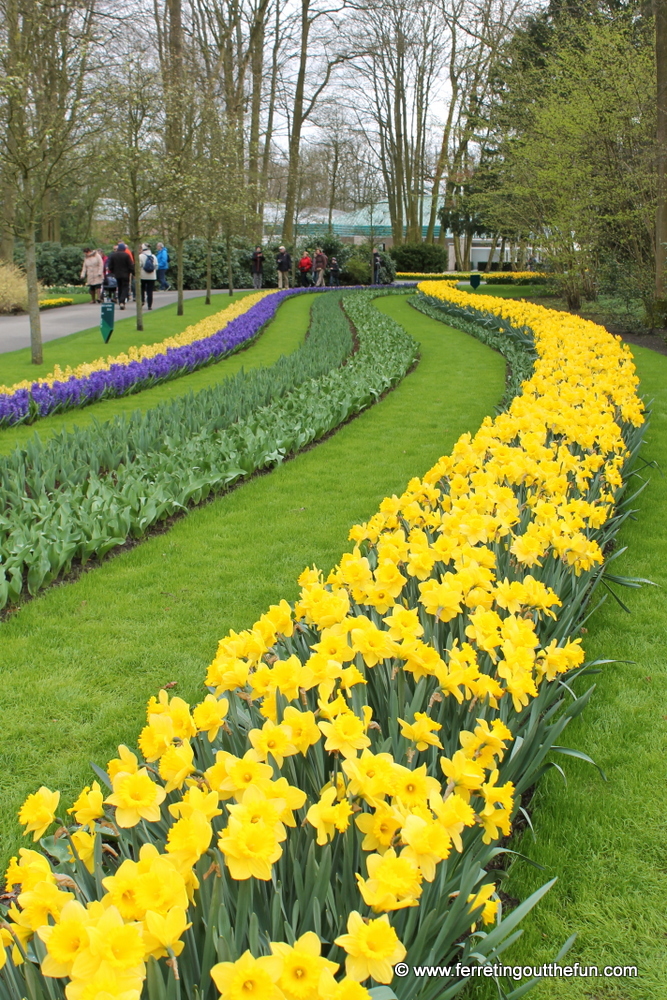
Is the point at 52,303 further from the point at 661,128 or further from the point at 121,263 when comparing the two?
the point at 661,128

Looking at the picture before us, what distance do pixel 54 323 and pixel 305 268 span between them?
14715 millimetres

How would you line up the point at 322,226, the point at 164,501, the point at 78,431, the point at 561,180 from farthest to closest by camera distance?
the point at 322,226
the point at 561,180
the point at 78,431
the point at 164,501

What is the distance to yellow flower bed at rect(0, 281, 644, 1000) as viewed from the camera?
3.79ft

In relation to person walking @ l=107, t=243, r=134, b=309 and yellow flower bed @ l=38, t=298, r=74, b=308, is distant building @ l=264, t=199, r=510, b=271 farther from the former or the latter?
person walking @ l=107, t=243, r=134, b=309

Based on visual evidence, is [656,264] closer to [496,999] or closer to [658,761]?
[658,761]

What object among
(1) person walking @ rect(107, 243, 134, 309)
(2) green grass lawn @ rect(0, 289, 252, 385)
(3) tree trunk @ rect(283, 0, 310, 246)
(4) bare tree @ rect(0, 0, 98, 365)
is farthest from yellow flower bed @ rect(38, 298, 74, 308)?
(3) tree trunk @ rect(283, 0, 310, 246)

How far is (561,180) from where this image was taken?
15828 mm

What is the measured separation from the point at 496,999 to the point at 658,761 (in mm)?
1161

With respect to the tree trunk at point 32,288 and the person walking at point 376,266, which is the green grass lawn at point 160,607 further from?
the person walking at point 376,266

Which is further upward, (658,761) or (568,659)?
(568,659)

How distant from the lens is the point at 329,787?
1.48 m

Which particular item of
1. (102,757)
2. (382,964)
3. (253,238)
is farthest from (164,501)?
(253,238)

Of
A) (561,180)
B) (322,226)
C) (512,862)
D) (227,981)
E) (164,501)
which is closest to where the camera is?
(227,981)

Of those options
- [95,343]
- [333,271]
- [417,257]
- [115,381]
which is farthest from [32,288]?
[417,257]
